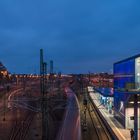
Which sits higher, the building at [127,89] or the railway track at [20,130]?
the building at [127,89]

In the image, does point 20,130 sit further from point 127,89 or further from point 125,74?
point 127,89

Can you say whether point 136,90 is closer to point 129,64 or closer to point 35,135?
point 129,64

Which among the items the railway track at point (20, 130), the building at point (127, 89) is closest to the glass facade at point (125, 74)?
the building at point (127, 89)

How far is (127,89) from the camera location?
30109mm

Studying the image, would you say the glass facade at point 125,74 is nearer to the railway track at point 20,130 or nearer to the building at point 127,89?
the building at point 127,89

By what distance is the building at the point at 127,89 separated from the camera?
3062cm

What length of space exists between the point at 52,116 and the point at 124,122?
22.5 metres

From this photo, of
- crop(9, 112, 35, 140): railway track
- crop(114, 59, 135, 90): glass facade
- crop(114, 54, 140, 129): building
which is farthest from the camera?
crop(9, 112, 35, 140): railway track

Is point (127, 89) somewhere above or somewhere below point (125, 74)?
below

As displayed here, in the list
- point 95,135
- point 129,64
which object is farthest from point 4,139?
point 129,64

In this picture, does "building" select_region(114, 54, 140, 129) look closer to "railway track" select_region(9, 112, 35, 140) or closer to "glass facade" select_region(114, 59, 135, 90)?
"glass facade" select_region(114, 59, 135, 90)

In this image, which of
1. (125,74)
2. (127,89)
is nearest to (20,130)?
(125,74)

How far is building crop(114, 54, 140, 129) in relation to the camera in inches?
1206

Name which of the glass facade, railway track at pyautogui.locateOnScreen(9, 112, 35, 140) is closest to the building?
the glass facade
